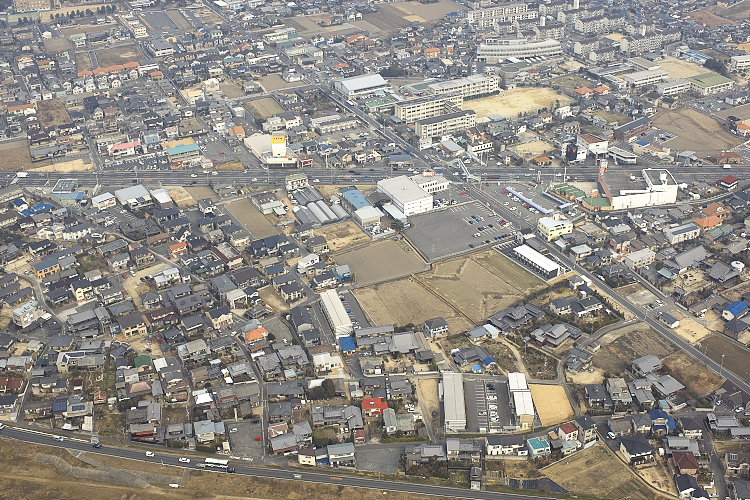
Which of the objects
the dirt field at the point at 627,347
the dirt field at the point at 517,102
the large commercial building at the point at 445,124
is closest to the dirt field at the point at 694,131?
the dirt field at the point at 517,102

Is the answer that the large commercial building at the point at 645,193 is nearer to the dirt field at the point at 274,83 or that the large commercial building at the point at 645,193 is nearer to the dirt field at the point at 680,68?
the dirt field at the point at 680,68

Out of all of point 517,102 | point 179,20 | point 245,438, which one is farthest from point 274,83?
point 245,438

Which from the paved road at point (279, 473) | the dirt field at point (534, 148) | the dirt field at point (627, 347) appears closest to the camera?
the paved road at point (279, 473)

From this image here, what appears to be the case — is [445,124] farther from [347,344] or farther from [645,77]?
[347,344]

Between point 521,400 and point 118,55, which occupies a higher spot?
point 118,55

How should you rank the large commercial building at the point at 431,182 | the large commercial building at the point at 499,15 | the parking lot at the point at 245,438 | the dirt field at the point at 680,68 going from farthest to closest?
the large commercial building at the point at 499,15 < the dirt field at the point at 680,68 < the large commercial building at the point at 431,182 < the parking lot at the point at 245,438

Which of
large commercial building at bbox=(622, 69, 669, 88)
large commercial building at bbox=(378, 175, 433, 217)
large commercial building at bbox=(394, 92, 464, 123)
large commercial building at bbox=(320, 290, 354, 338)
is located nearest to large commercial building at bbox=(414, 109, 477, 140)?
large commercial building at bbox=(394, 92, 464, 123)

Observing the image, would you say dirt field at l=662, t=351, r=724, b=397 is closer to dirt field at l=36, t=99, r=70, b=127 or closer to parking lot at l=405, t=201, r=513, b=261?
parking lot at l=405, t=201, r=513, b=261
